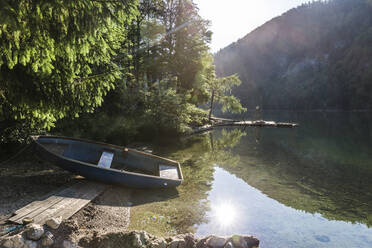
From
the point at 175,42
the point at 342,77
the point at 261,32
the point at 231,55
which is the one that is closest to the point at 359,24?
the point at 342,77

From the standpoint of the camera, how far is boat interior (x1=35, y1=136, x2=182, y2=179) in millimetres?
8352

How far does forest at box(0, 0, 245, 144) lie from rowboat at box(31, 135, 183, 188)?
1003 millimetres

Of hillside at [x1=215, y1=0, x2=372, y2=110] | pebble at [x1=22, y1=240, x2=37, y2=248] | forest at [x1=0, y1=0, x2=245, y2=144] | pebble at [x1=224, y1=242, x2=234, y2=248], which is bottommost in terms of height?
pebble at [x1=224, y1=242, x2=234, y2=248]

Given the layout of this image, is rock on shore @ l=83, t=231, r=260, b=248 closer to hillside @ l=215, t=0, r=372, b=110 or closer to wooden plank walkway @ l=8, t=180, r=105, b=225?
wooden plank walkway @ l=8, t=180, r=105, b=225

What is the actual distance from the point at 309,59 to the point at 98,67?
15252cm

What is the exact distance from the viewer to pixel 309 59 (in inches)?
5325

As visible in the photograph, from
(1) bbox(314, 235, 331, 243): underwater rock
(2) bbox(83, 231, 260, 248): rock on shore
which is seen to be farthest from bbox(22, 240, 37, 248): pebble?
(1) bbox(314, 235, 331, 243): underwater rock

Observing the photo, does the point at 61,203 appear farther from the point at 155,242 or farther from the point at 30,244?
the point at 155,242

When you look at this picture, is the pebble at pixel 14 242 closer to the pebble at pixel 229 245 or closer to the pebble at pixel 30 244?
the pebble at pixel 30 244

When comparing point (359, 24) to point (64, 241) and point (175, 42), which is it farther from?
point (64, 241)

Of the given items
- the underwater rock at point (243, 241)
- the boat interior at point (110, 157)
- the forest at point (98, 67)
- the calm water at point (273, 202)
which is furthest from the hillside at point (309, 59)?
the underwater rock at point (243, 241)

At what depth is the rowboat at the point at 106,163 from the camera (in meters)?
7.33

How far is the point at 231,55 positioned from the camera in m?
188

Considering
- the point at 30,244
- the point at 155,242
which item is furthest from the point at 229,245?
the point at 30,244
